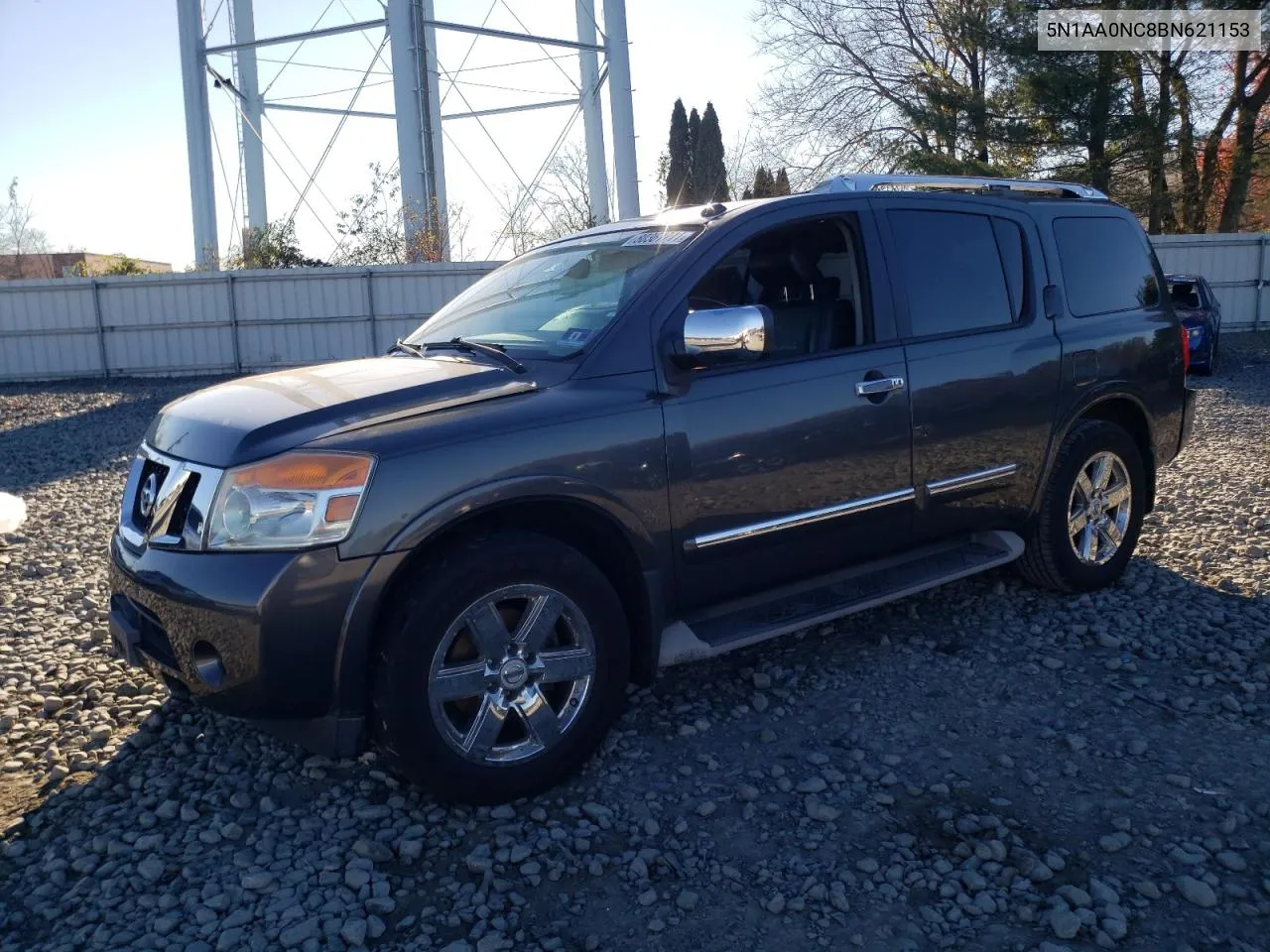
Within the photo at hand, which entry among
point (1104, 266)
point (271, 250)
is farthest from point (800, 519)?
point (271, 250)

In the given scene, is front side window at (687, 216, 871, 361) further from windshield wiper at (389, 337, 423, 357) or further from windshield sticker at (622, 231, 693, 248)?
windshield wiper at (389, 337, 423, 357)

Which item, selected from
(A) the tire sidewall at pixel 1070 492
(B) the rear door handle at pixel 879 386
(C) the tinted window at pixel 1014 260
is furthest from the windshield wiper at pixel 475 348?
(A) the tire sidewall at pixel 1070 492

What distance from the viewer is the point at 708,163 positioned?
133 ft

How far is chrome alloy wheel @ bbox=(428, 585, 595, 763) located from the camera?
3.18 metres

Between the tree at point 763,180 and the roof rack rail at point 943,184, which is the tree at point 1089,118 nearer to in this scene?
the tree at point 763,180

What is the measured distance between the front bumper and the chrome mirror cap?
131 centimetres

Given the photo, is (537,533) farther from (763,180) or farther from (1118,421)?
(763,180)

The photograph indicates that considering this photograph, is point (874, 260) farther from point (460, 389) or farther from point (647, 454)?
point (460, 389)

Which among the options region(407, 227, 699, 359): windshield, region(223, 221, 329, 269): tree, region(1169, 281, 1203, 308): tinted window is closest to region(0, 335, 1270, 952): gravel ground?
region(407, 227, 699, 359): windshield

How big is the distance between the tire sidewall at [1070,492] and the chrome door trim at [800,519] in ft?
3.69

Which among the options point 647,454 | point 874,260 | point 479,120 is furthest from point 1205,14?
point 647,454

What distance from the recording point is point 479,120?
78.0ft

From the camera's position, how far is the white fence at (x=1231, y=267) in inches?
832

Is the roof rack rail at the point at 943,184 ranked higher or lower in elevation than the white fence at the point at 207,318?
lower
